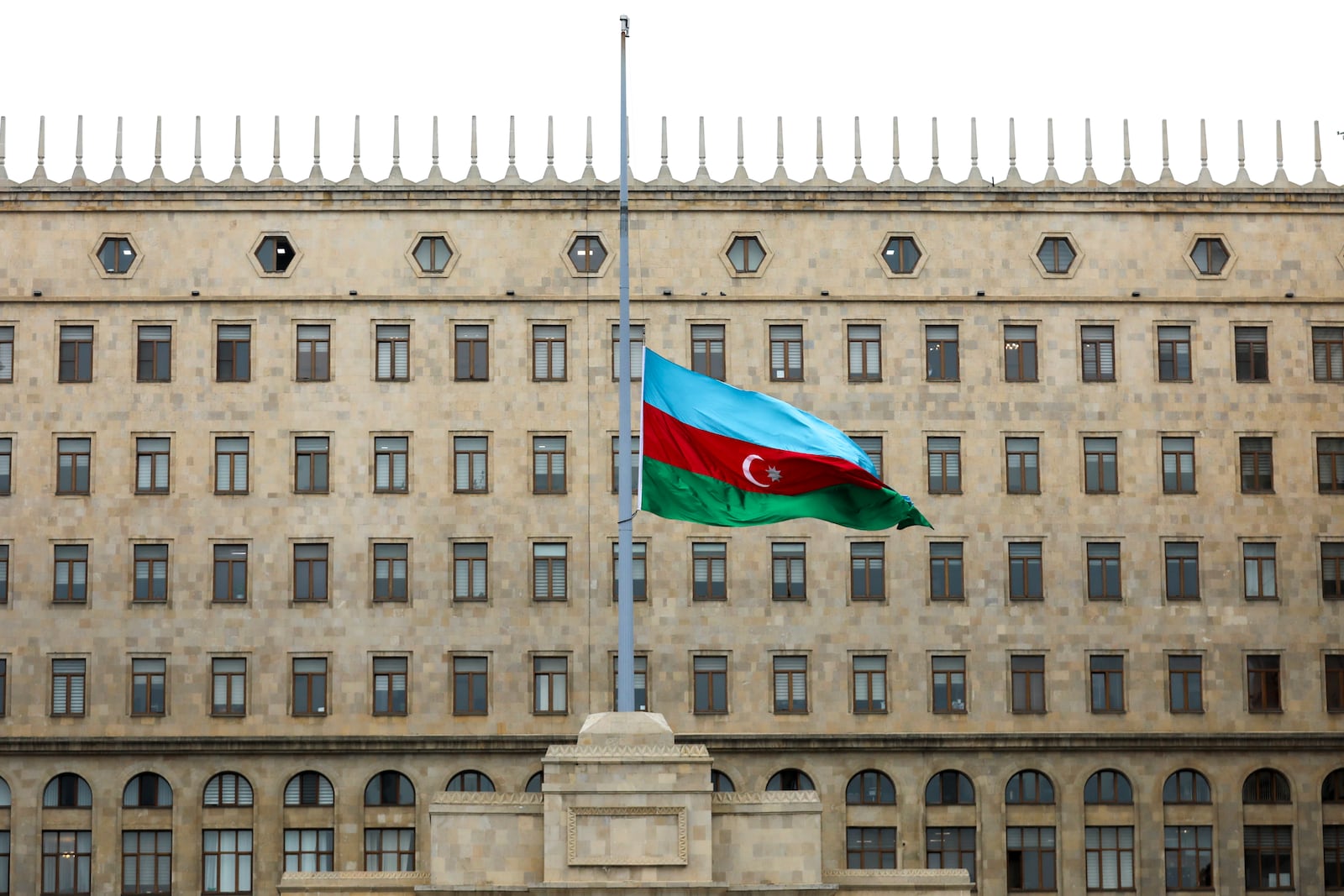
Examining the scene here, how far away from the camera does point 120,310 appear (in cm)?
6178

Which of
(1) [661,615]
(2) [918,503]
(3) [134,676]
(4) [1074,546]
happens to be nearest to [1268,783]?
(4) [1074,546]

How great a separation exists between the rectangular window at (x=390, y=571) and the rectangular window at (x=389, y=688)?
192cm

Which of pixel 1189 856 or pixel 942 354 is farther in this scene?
pixel 942 354

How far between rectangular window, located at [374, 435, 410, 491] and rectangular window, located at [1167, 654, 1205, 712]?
23698 mm

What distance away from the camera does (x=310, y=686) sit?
60469 millimetres

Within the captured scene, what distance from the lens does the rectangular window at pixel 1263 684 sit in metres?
61.3

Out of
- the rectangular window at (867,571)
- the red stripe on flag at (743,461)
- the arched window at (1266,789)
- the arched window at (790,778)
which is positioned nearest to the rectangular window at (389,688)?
the arched window at (790,778)

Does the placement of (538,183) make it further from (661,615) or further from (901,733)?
(901,733)

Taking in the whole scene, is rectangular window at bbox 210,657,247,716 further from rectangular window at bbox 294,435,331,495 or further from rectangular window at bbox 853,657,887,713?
rectangular window at bbox 853,657,887,713

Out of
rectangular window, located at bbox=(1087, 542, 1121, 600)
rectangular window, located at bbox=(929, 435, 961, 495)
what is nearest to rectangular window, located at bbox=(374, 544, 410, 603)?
rectangular window, located at bbox=(929, 435, 961, 495)

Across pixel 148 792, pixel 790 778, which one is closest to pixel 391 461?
pixel 148 792

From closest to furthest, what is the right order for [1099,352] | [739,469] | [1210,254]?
[739,469] → [1099,352] → [1210,254]

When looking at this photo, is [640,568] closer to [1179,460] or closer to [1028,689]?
[1028,689]

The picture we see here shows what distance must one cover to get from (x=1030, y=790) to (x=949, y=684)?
3.91m
